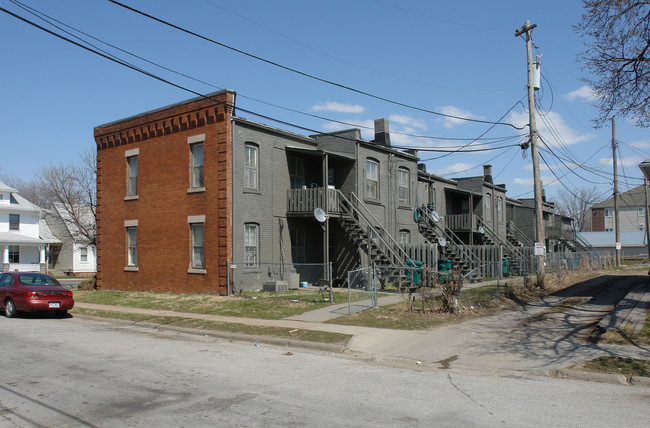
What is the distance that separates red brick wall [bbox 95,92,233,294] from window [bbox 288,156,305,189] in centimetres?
391

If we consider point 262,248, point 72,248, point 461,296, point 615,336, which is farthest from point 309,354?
point 72,248

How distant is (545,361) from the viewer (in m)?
9.45

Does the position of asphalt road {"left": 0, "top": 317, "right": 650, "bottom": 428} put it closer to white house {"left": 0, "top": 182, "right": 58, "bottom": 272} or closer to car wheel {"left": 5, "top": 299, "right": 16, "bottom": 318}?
car wheel {"left": 5, "top": 299, "right": 16, "bottom": 318}

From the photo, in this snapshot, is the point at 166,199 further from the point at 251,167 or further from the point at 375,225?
the point at 375,225

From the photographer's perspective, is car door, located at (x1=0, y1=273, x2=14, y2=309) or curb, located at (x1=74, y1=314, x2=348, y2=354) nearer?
curb, located at (x1=74, y1=314, x2=348, y2=354)

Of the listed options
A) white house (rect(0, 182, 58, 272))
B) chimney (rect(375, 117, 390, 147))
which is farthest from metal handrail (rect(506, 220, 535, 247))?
white house (rect(0, 182, 58, 272))

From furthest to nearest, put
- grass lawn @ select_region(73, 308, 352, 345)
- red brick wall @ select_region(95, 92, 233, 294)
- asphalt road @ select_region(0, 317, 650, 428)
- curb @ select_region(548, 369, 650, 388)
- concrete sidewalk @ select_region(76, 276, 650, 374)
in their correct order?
red brick wall @ select_region(95, 92, 233, 294) → grass lawn @ select_region(73, 308, 352, 345) → concrete sidewalk @ select_region(76, 276, 650, 374) → curb @ select_region(548, 369, 650, 388) → asphalt road @ select_region(0, 317, 650, 428)

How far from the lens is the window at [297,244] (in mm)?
23219

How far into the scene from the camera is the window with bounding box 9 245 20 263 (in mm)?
44344

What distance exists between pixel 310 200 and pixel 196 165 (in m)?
5.00

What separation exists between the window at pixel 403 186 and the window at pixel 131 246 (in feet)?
43.8

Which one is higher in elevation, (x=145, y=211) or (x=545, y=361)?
(x=145, y=211)

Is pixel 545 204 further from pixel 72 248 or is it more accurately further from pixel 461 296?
pixel 72 248

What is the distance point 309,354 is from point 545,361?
4595 millimetres
